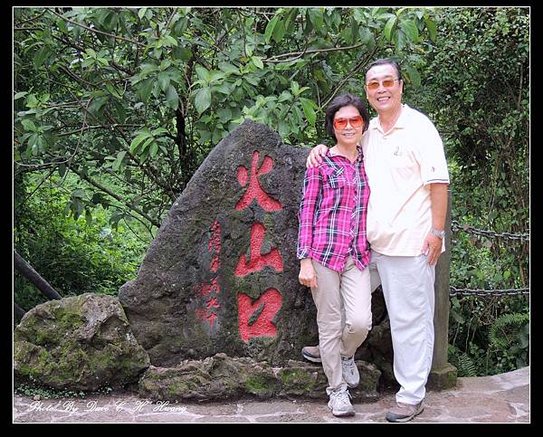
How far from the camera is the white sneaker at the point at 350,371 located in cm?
373

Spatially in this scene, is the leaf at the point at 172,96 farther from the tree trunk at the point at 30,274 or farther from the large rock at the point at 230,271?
the tree trunk at the point at 30,274

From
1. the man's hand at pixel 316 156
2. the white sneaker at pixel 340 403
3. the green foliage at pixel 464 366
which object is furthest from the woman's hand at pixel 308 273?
the green foliage at pixel 464 366

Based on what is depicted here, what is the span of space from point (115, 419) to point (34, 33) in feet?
9.58

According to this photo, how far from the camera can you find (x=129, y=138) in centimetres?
562

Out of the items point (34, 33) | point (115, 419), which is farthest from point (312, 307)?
point (34, 33)

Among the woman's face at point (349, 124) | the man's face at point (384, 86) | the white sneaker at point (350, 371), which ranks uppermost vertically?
the man's face at point (384, 86)

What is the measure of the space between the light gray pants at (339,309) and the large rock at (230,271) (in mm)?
383

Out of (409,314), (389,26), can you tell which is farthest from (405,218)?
(389,26)

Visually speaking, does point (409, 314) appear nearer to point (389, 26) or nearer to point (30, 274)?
point (389, 26)

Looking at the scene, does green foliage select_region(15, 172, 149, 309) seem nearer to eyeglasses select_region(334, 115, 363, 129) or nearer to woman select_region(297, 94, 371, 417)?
woman select_region(297, 94, 371, 417)

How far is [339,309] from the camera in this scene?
3.52 metres

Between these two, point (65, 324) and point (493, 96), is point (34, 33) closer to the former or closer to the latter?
point (65, 324)

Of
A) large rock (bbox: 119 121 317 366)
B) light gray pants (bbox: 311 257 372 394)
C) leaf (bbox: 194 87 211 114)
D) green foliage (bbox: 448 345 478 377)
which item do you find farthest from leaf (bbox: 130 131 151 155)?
green foliage (bbox: 448 345 478 377)

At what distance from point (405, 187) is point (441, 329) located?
3.58 feet
